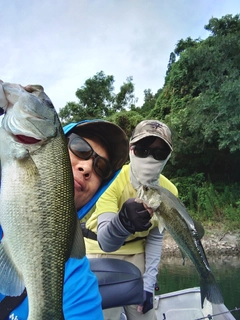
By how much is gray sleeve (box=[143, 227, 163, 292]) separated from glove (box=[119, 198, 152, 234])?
0.76 meters

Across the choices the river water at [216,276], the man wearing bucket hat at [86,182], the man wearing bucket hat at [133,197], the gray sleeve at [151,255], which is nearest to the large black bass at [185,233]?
the man wearing bucket hat at [133,197]

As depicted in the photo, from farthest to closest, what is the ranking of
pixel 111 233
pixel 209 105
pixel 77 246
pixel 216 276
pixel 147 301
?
pixel 209 105 < pixel 216 276 < pixel 147 301 < pixel 111 233 < pixel 77 246

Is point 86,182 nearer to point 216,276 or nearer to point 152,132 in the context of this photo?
point 152,132

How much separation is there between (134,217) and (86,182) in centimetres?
73

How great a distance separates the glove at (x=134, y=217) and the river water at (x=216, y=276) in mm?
7260

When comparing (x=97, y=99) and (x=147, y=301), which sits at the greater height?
(x=97, y=99)

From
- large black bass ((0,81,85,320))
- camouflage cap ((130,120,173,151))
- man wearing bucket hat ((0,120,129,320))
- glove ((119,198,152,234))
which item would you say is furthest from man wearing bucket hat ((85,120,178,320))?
large black bass ((0,81,85,320))

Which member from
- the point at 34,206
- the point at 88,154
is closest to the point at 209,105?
the point at 88,154

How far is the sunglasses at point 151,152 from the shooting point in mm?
3418

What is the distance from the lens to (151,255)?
354 cm

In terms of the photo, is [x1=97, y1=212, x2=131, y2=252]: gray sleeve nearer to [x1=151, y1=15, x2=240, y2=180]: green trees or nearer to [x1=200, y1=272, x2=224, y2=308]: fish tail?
[x1=200, y1=272, x2=224, y2=308]: fish tail

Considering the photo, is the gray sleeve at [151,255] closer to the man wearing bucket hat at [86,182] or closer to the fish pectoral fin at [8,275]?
the man wearing bucket hat at [86,182]

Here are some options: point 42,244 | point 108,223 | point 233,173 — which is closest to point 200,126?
point 233,173

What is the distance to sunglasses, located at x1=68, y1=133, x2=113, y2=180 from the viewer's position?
2.10 metres
